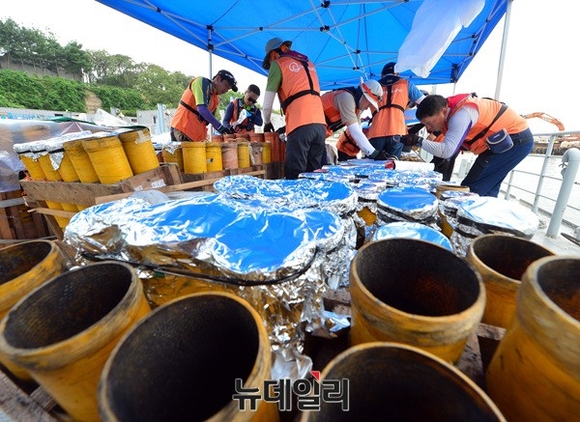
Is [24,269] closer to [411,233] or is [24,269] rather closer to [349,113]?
[411,233]

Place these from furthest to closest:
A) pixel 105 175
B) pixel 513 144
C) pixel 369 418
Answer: pixel 513 144
pixel 105 175
pixel 369 418

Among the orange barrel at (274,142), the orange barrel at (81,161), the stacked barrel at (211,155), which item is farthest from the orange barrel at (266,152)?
the orange barrel at (81,161)

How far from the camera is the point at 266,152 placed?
3803 millimetres

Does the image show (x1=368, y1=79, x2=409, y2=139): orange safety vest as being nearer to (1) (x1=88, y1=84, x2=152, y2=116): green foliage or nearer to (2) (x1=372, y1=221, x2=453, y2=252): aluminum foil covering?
(2) (x1=372, y1=221, x2=453, y2=252): aluminum foil covering

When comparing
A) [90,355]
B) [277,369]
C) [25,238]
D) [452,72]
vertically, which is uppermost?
[452,72]

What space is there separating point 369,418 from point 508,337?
37cm

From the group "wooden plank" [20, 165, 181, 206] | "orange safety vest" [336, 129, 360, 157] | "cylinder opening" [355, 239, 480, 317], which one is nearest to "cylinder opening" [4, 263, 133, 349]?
"cylinder opening" [355, 239, 480, 317]

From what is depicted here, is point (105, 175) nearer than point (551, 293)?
No

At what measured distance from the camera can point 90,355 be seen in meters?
0.59

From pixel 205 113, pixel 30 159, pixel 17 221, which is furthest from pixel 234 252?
pixel 205 113

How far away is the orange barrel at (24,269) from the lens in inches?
30.0

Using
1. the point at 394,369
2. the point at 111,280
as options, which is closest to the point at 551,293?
the point at 394,369

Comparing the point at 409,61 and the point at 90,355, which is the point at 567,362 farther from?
the point at 409,61

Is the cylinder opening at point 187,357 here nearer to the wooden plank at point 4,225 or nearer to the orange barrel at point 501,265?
the orange barrel at point 501,265
